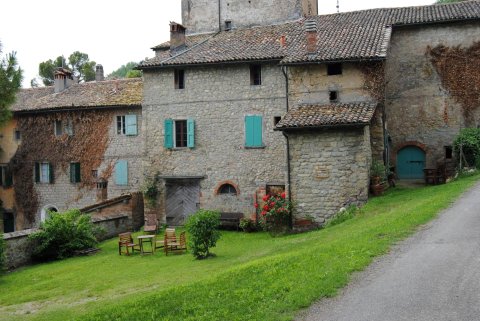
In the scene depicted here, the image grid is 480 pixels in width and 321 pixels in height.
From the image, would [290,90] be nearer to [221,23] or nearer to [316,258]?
[221,23]

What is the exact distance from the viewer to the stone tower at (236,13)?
2920 centimetres

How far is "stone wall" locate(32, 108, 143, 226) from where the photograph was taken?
2861 cm

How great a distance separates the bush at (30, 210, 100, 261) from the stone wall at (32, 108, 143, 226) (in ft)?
25.5

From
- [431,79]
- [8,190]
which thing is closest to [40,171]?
[8,190]

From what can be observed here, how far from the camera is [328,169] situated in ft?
62.4

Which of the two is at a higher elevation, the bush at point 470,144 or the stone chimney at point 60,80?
the stone chimney at point 60,80

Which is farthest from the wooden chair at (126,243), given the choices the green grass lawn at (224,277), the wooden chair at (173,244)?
the wooden chair at (173,244)

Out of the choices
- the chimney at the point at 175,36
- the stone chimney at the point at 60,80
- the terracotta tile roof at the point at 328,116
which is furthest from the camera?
the stone chimney at the point at 60,80

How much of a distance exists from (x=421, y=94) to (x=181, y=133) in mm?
11577

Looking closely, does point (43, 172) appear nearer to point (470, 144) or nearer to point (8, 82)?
point (8, 82)

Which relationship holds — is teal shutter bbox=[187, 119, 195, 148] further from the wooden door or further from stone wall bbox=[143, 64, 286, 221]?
the wooden door

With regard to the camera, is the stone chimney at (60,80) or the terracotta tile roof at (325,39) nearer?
the terracotta tile roof at (325,39)

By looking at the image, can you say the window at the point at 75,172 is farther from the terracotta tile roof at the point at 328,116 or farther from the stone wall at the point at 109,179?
the terracotta tile roof at the point at 328,116

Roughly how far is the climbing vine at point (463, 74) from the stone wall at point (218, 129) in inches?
300
